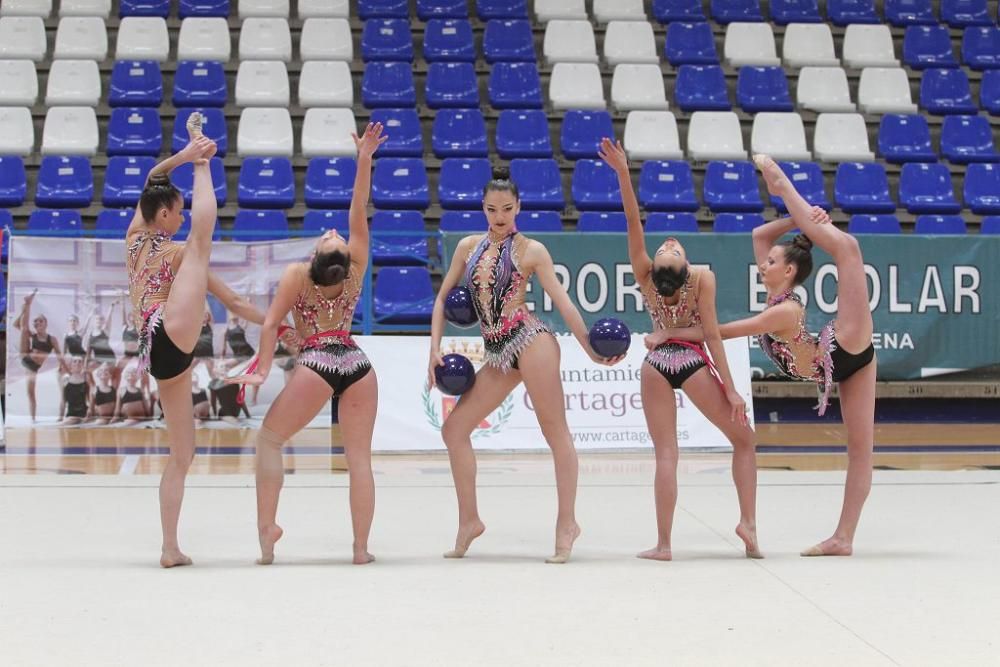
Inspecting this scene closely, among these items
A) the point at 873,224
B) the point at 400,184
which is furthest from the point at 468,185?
the point at 873,224

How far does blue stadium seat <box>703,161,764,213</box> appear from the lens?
11.9 m

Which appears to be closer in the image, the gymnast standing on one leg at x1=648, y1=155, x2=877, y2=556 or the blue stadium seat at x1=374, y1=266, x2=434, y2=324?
the gymnast standing on one leg at x1=648, y1=155, x2=877, y2=556

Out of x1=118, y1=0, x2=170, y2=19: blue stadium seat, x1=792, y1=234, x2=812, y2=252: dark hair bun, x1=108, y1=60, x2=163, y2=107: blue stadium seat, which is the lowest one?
x1=792, y1=234, x2=812, y2=252: dark hair bun

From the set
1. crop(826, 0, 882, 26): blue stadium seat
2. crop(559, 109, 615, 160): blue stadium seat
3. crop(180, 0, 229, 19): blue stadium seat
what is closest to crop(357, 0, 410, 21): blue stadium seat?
crop(180, 0, 229, 19): blue stadium seat

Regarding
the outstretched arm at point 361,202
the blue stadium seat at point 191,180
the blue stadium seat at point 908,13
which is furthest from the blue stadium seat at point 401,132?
the outstretched arm at point 361,202

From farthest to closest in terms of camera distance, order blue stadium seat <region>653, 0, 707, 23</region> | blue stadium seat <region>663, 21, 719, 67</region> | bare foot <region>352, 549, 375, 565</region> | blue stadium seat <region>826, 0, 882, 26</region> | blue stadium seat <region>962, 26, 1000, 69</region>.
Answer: blue stadium seat <region>826, 0, 882, 26</region>, blue stadium seat <region>653, 0, 707, 23</region>, blue stadium seat <region>962, 26, 1000, 69</region>, blue stadium seat <region>663, 21, 719, 67</region>, bare foot <region>352, 549, 375, 565</region>

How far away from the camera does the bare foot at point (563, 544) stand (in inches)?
193

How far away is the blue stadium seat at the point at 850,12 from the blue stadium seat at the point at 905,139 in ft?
7.09

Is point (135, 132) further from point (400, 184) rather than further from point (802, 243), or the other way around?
point (802, 243)

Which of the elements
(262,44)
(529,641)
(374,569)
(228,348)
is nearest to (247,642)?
(529,641)

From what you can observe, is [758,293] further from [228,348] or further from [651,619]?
[651,619]

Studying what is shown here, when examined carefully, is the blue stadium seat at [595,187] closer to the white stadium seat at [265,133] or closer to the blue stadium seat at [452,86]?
the blue stadium seat at [452,86]

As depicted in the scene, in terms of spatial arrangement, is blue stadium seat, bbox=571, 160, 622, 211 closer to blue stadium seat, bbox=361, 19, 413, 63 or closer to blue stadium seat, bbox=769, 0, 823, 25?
blue stadium seat, bbox=361, 19, 413, 63

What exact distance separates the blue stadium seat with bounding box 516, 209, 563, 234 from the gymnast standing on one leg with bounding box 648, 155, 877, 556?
5.99m
